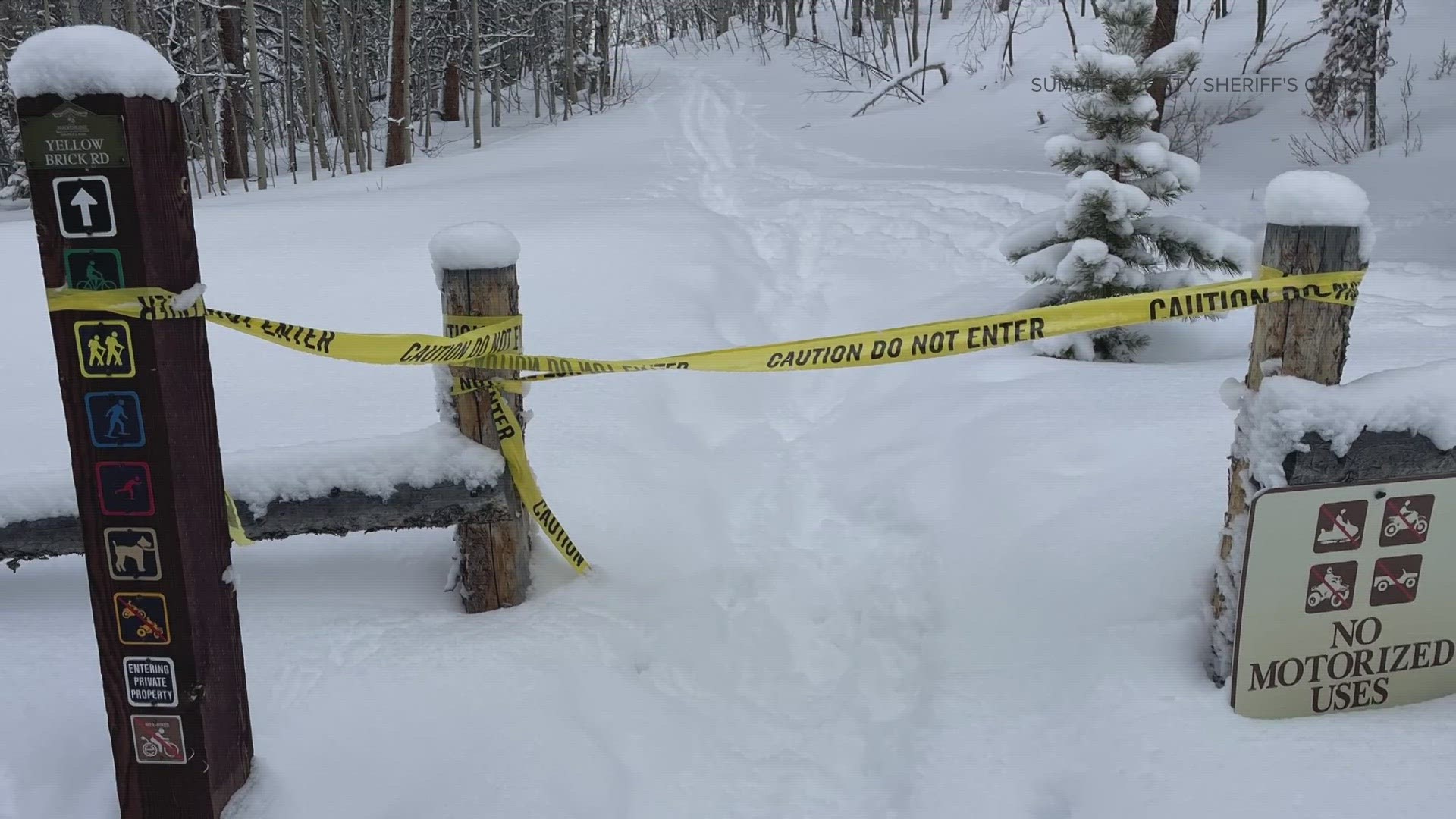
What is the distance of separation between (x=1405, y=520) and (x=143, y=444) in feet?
9.76

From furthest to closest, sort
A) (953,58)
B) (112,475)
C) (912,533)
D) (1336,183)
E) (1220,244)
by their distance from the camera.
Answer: (953,58) → (1220,244) → (912,533) → (1336,183) → (112,475)

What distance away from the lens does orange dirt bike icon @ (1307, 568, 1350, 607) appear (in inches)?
105

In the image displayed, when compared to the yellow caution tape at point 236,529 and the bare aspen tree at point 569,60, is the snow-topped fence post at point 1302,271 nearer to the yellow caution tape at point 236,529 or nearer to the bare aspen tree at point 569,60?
the yellow caution tape at point 236,529

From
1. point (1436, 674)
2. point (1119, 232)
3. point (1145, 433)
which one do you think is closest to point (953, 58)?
point (1119, 232)

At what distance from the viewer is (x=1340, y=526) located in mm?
2613

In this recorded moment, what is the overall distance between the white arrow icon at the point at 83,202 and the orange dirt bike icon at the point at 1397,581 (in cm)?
310

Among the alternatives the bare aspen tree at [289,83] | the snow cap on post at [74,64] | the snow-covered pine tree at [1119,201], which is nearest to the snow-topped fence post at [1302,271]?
the snow cap on post at [74,64]

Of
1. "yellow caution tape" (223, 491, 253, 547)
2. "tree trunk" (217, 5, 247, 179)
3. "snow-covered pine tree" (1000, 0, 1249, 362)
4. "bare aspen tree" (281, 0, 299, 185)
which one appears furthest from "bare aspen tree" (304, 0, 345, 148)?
"yellow caution tape" (223, 491, 253, 547)

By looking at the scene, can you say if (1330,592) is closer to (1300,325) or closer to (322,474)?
(1300,325)

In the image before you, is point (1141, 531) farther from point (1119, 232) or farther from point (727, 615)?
point (1119, 232)

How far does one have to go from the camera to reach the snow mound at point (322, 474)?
3.31 m

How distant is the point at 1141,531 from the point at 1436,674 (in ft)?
3.48

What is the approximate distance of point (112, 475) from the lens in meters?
2.35

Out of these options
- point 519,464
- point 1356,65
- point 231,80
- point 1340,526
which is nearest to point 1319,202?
point 1340,526
